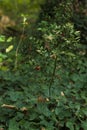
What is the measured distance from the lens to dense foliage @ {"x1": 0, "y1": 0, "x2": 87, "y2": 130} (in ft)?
12.7

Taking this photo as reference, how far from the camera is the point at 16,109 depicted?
158 inches

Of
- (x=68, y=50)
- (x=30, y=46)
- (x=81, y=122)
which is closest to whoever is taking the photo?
(x=81, y=122)

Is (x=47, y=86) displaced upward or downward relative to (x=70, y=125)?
upward

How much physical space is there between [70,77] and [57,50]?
1.95 feet

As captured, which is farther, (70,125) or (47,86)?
(47,86)

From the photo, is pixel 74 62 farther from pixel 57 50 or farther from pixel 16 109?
pixel 16 109

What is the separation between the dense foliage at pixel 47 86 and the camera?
3.88 meters

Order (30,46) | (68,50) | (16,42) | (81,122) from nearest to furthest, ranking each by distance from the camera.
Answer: (81,122), (68,50), (30,46), (16,42)

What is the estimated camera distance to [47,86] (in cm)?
416

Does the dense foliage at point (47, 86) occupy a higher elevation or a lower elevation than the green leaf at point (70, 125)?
higher

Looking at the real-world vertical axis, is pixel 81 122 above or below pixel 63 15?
below

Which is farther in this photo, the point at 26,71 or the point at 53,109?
the point at 26,71

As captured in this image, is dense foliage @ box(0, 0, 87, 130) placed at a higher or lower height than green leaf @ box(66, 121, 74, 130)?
higher

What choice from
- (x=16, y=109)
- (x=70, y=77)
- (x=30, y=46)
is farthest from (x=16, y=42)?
(x=16, y=109)
